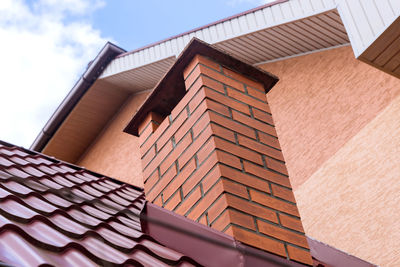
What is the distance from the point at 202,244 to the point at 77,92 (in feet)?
29.5

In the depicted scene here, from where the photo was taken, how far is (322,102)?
26.5ft

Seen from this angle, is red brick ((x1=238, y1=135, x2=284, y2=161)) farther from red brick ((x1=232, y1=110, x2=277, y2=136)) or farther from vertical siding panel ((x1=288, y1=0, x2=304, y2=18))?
vertical siding panel ((x1=288, y1=0, x2=304, y2=18))

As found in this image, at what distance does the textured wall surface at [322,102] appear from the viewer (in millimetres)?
7330

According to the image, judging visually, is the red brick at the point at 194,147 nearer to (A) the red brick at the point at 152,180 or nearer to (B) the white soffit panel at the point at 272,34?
(A) the red brick at the point at 152,180

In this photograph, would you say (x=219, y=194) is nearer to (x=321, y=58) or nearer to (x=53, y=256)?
(x=53, y=256)

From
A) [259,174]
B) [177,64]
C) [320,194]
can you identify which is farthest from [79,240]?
[320,194]

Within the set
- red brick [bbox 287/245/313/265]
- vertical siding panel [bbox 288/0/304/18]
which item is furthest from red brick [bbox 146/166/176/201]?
vertical siding panel [bbox 288/0/304/18]

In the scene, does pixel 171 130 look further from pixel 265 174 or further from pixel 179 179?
pixel 265 174

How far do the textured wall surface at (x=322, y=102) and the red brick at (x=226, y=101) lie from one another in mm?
4675

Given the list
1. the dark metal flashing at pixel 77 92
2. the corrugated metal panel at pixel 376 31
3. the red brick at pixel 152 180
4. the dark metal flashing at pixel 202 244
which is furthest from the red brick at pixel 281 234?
the dark metal flashing at pixel 77 92

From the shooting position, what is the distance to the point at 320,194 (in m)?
7.53

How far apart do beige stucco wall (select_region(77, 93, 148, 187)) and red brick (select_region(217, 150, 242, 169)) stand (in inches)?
306

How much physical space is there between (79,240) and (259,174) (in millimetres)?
874

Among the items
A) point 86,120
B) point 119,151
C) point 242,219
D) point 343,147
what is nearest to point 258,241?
point 242,219
